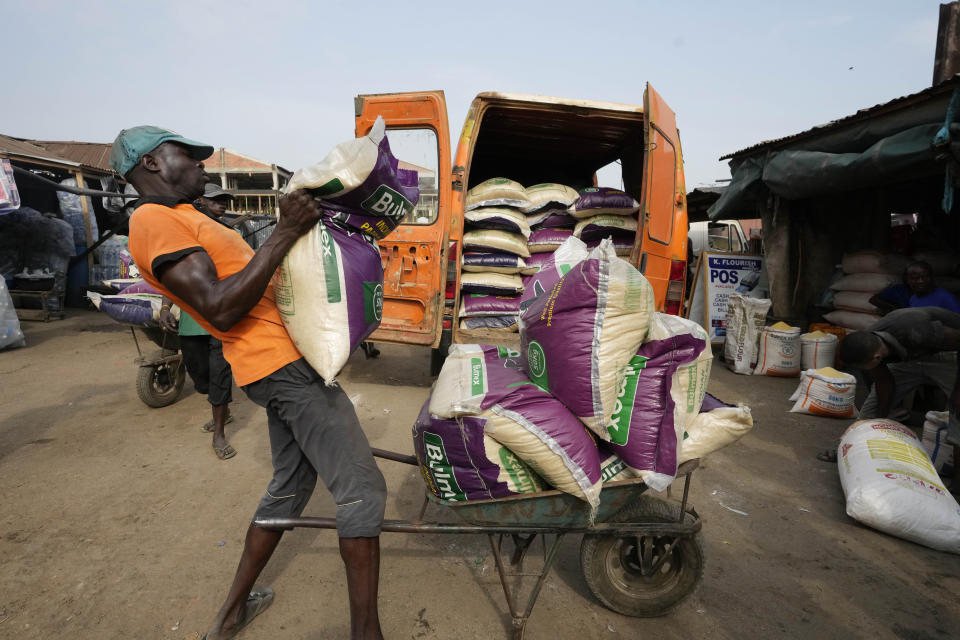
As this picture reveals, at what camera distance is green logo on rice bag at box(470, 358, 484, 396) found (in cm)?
175

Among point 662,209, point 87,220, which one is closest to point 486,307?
point 662,209

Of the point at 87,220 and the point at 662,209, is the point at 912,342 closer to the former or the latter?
the point at 662,209

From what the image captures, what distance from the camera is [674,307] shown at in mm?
4555

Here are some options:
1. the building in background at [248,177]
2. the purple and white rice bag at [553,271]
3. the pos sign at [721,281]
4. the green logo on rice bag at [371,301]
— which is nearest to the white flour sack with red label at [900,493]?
the purple and white rice bag at [553,271]

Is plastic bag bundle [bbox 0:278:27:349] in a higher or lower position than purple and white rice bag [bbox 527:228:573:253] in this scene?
lower

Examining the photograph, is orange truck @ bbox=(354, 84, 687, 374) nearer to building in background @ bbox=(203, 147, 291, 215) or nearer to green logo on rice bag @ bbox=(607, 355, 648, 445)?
green logo on rice bag @ bbox=(607, 355, 648, 445)

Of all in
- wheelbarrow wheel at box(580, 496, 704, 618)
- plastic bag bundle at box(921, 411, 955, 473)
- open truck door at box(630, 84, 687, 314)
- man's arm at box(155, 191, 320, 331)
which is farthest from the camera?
open truck door at box(630, 84, 687, 314)

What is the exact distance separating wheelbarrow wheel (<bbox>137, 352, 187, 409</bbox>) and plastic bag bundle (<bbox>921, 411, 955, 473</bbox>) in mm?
5857

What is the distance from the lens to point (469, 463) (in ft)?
5.67

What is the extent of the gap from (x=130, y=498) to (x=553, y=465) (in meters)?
2.70

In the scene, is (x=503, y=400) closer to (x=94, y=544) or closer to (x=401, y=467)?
(x=401, y=467)

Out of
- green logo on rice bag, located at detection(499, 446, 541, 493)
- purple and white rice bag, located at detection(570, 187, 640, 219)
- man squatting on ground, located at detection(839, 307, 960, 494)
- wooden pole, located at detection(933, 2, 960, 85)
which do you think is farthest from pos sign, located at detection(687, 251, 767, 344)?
green logo on rice bag, located at detection(499, 446, 541, 493)

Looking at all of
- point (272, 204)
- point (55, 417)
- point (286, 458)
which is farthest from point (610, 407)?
point (272, 204)

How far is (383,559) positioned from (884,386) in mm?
3555
